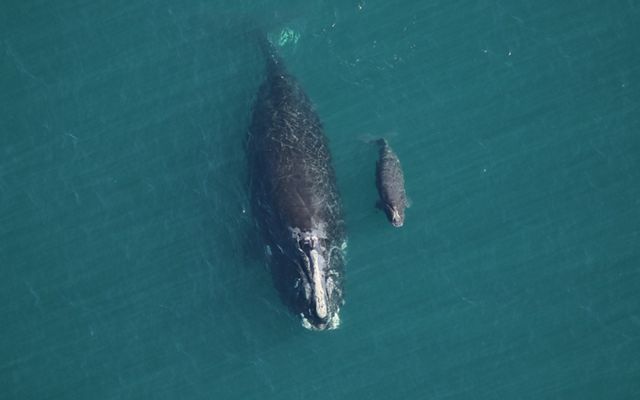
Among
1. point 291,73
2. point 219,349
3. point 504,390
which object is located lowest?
point 504,390

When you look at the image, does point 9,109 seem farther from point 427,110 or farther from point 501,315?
point 501,315

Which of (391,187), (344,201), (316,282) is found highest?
(391,187)

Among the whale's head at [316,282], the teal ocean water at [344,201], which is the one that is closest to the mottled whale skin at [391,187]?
the teal ocean water at [344,201]

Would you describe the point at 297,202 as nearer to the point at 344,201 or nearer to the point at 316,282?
the point at 344,201

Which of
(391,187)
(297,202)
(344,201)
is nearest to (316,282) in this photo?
(297,202)

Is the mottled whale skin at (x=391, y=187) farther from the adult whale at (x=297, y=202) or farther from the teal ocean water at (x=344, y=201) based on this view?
the adult whale at (x=297, y=202)

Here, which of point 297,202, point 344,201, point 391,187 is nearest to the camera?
point 297,202

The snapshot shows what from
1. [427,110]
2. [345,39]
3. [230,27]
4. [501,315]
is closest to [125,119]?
[230,27]
